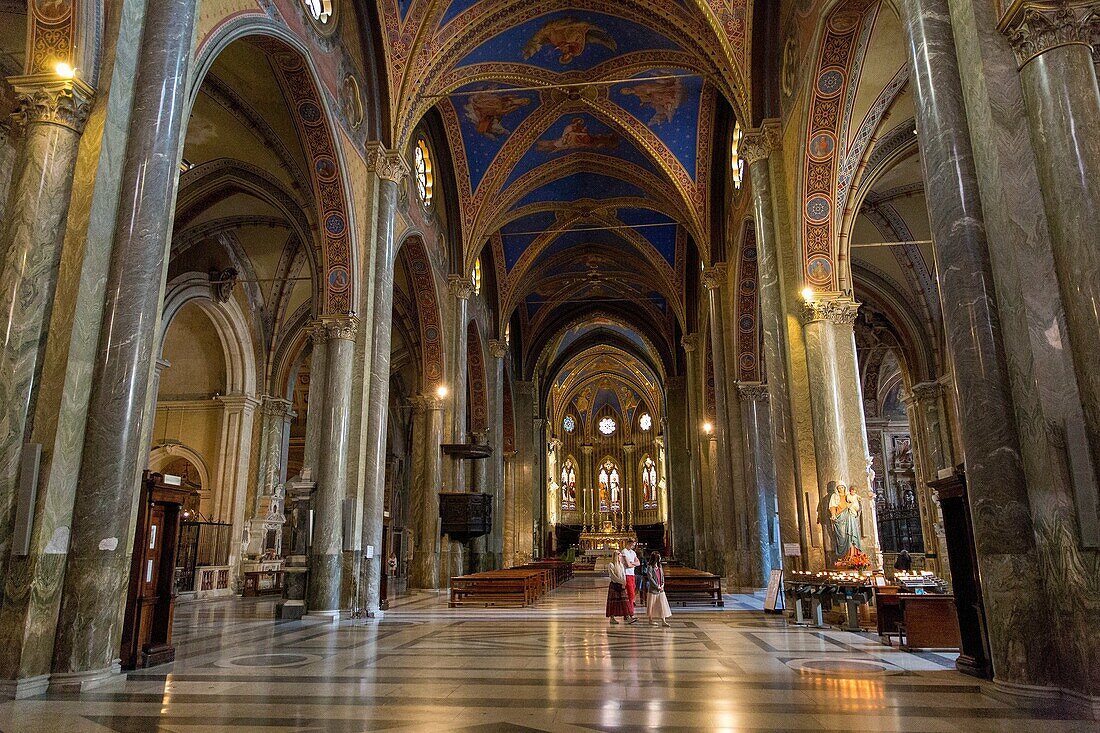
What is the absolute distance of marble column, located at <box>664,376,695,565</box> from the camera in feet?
102

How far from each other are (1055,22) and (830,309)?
6297 mm

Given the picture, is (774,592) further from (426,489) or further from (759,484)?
(426,489)

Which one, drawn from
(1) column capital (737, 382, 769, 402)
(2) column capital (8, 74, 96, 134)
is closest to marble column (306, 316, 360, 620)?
(2) column capital (8, 74, 96, 134)

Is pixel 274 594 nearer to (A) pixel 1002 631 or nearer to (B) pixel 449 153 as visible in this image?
(B) pixel 449 153

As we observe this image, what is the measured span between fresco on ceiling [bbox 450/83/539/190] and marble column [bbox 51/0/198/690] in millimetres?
11613

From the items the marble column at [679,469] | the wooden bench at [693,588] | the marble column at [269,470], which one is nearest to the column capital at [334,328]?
the wooden bench at [693,588]

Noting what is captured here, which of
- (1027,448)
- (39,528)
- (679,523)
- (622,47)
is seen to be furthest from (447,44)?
(679,523)

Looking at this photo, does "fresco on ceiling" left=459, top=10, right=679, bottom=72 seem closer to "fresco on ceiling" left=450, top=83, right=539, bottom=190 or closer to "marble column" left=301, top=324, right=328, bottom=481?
"fresco on ceiling" left=450, top=83, right=539, bottom=190

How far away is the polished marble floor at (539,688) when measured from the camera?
4578 mm

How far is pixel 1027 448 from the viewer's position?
5320 millimetres

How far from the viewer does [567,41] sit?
55.8ft

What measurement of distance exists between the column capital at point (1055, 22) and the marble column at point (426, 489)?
15.2 metres

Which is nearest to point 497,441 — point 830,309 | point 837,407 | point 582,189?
point 582,189

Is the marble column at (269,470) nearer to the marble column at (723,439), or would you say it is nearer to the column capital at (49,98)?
the marble column at (723,439)
